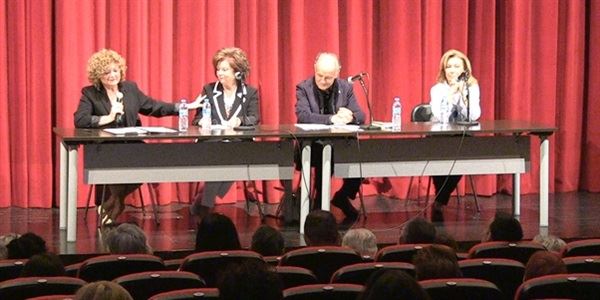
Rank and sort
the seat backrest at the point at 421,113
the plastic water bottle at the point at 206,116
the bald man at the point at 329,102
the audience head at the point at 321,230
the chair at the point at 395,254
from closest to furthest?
the chair at the point at 395,254
the audience head at the point at 321,230
the plastic water bottle at the point at 206,116
the bald man at the point at 329,102
the seat backrest at the point at 421,113

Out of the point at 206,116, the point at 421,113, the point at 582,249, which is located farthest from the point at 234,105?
the point at 582,249

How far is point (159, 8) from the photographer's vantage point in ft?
30.9

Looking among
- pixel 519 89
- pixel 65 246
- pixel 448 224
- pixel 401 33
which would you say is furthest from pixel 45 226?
pixel 519 89

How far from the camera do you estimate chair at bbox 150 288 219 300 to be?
4145 mm

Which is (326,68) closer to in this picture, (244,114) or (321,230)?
(244,114)

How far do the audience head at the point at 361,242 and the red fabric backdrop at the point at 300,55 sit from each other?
3.89 meters

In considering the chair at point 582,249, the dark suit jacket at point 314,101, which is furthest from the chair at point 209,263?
the dark suit jacket at point 314,101

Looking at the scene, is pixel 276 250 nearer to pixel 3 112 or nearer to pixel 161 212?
pixel 161 212

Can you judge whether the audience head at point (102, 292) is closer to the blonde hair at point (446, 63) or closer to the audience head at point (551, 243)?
the audience head at point (551, 243)

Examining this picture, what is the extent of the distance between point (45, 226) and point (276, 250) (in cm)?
305

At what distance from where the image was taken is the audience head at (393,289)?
10.9 feet

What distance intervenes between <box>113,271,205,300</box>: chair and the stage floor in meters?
2.58

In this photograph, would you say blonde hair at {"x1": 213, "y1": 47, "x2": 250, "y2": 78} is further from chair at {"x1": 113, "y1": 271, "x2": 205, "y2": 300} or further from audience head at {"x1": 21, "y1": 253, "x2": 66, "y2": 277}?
chair at {"x1": 113, "y1": 271, "x2": 205, "y2": 300}

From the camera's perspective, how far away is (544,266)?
471 centimetres
